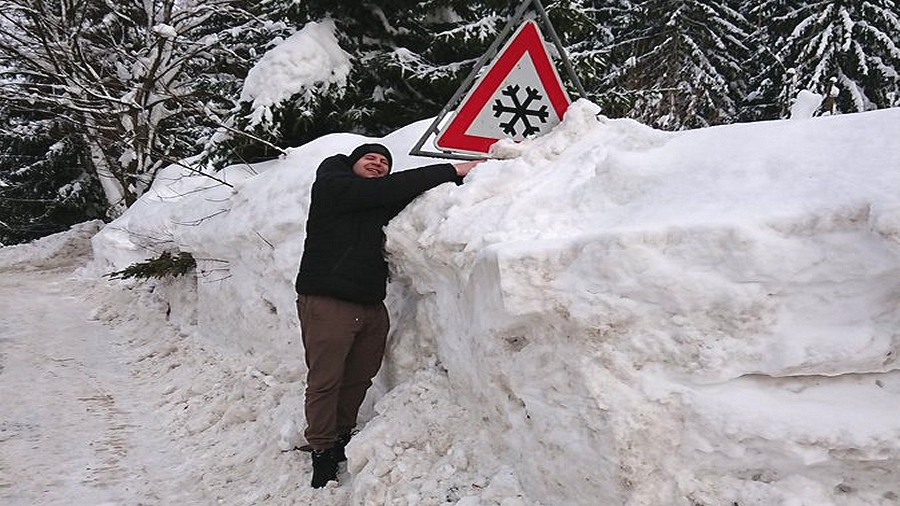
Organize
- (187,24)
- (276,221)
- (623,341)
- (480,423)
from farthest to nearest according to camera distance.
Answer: (187,24), (276,221), (480,423), (623,341)

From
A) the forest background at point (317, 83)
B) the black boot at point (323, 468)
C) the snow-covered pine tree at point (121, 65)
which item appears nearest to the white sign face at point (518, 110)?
the black boot at point (323, 468)

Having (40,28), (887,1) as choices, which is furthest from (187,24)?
(887,1)

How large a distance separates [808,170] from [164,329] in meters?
7.09

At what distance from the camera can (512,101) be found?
3.40 m

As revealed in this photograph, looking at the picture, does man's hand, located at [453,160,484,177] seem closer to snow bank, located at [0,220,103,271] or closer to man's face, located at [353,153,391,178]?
man's face, located at [353,153,391,178]

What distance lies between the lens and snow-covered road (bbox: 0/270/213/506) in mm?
3814

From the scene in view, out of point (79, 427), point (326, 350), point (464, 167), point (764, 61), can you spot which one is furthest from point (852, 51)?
point (79, 427)

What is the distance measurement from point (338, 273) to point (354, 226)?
273 millimetres

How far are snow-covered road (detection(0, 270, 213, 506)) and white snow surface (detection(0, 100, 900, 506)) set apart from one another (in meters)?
0.03

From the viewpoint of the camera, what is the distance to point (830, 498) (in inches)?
76.9

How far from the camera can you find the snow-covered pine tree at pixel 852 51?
17.2 meters

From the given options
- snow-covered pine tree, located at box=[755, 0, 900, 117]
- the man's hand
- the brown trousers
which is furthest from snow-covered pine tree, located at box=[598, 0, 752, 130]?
the brown trousers

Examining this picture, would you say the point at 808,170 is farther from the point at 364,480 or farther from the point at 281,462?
the point at 281,462

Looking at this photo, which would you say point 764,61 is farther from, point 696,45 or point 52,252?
point 52,252
